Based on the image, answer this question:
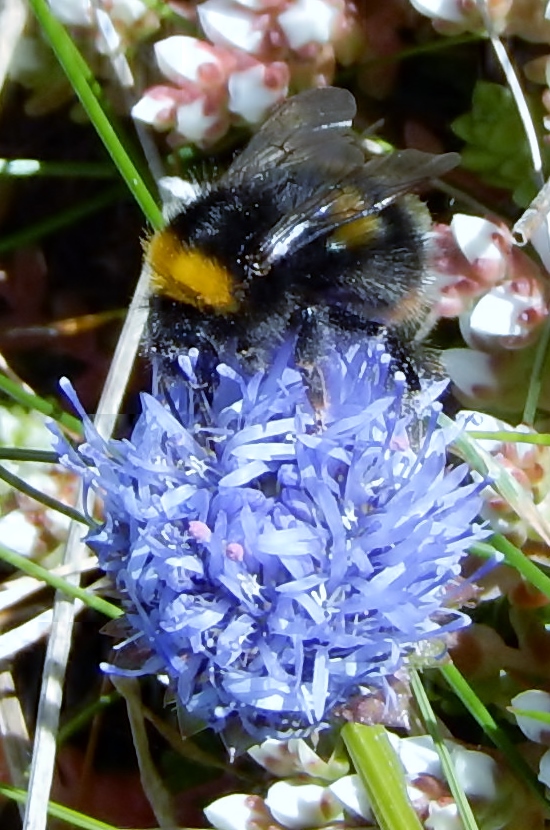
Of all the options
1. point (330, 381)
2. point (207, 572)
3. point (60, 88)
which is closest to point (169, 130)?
point (60, 88)

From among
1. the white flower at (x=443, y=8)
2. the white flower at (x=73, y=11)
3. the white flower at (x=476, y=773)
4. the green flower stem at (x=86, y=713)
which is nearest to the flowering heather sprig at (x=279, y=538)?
the white flower at (x=476, y=773)

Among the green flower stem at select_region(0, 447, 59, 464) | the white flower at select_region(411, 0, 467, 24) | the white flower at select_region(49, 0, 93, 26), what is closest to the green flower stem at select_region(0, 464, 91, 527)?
the green flower stem at select_region(0, 447, 59, 464)

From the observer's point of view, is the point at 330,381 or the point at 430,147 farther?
the point at 430,147

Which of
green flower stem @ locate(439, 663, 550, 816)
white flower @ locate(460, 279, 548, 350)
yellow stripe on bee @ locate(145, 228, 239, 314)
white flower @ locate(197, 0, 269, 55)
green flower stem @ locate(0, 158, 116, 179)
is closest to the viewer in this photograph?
yellow stripe on bee @ locate(145, 228, 239, 314)

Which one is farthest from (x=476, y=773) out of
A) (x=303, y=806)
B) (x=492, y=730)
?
(x=303, y=806)

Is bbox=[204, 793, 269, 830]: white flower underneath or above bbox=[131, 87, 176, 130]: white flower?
underneath

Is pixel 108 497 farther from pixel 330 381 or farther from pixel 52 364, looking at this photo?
pixel 52 364

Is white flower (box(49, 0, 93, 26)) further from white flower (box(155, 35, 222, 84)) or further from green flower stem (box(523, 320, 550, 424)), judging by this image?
green flower stem (box(523, 320, 550, 424))

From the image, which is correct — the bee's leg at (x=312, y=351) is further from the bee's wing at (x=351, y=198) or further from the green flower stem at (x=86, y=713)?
the green flower stem at (x=86, y=713)
